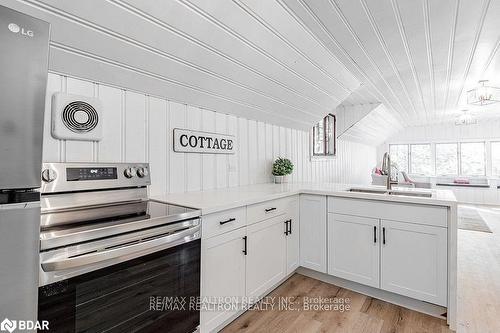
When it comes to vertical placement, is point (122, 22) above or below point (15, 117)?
above

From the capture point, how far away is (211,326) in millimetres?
1510

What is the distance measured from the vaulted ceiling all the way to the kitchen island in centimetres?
87

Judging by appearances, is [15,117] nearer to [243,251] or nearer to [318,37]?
[243,251]

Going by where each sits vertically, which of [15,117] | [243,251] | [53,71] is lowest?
[243,251]

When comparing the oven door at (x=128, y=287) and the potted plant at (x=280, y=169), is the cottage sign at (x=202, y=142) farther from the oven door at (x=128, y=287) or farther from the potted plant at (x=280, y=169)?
the oven door at (x=128, y=287)

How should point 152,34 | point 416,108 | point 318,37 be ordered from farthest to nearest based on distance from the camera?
point 416,108 → point 318,37 → point 152,34

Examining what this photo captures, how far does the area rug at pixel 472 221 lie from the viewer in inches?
165

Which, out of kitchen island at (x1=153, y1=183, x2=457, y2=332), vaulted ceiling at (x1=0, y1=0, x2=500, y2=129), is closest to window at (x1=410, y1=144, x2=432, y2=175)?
vaulted ceiling at (x1=0, y1=0, x2=500, y2=129)

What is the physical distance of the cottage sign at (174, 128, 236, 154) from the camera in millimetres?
1942

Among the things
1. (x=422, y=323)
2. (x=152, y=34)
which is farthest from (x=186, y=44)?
(x=422, y=323)

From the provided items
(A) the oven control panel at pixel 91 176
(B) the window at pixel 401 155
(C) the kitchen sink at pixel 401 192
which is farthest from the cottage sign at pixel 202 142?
(B) the window at pixel 401 155

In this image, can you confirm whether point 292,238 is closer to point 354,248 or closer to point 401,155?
point 354,248

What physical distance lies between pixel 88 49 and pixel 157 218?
96 cm

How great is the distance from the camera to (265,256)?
1948 mm
